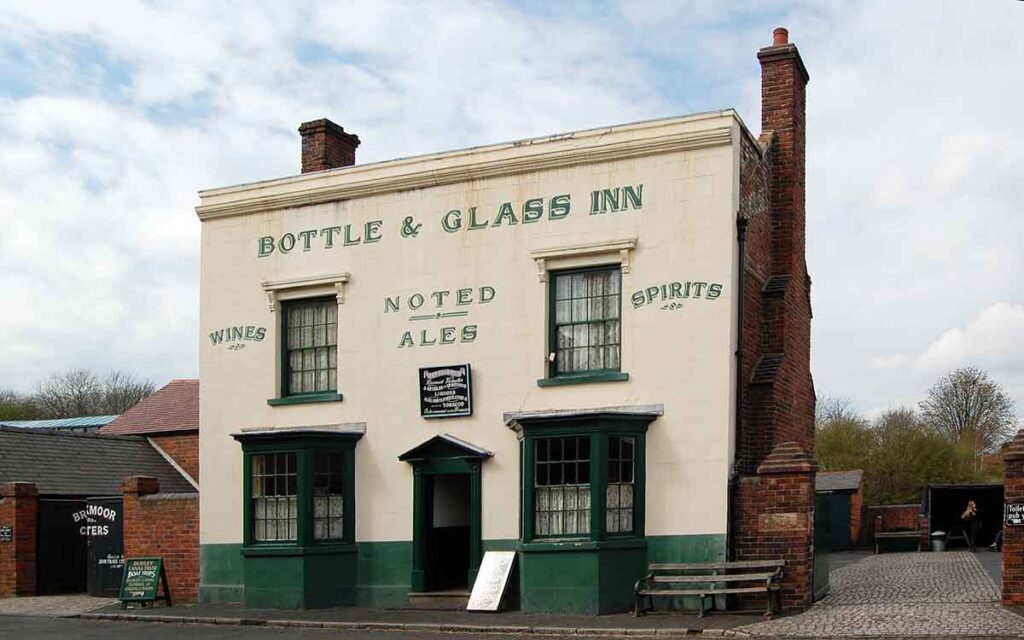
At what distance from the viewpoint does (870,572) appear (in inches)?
952

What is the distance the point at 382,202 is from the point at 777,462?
25.1 ft

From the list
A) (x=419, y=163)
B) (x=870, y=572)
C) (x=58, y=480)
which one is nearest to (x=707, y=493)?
(x=419, y=163)

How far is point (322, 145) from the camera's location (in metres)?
22.0

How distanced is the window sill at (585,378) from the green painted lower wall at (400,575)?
2.33m

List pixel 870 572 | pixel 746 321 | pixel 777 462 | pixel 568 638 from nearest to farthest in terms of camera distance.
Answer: pixel 568 638 < pixel 777 462 < pixel 746 321 < pixel 870 572

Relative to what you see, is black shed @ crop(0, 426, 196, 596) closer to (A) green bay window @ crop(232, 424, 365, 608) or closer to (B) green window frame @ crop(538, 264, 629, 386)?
(A) green bay window @ crop(232, 424, 365, 608)

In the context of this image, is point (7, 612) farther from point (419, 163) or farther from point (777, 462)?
point (777, 462)

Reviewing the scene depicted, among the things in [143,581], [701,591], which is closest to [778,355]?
[701,591]

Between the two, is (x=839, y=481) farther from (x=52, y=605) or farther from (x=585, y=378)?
(x=52, y=605)

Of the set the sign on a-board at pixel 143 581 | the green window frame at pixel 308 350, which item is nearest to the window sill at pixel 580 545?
the green window frame at pixel 308 350

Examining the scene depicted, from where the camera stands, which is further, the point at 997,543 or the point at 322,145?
the point at 997,543

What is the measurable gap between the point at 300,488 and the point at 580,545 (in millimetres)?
4828

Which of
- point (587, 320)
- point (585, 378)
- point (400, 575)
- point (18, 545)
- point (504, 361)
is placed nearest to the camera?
point (585, 378)

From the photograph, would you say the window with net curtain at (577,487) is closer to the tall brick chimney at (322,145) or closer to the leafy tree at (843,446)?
the tall brick chimney at (322,145)
